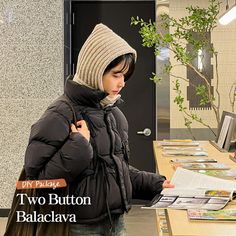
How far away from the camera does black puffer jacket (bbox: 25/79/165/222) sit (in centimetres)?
157

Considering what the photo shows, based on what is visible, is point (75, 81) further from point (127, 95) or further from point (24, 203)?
point (127, 95)

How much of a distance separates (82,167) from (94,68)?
37 centimetres

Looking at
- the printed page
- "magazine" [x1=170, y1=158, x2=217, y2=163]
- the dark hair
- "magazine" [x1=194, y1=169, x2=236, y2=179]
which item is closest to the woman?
the dark hair

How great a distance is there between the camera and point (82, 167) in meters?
1.60

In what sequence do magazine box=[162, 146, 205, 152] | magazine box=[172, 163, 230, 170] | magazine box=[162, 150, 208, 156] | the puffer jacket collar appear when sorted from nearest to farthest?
the puffer jacket collar → magazine box=[172, 163, 230, 170] → magazine box=[162, 150, 208, 156] → magazine box=[162, 146, 205, 152]

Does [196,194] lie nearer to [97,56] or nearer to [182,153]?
[97,56]

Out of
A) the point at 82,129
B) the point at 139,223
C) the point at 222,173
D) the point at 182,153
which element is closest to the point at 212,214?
the point at 82,129

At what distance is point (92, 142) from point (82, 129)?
0.09 meters

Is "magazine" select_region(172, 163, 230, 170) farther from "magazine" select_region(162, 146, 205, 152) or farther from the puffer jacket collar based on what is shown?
the puffer jacket collar

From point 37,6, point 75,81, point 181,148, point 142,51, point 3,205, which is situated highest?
point 37,6

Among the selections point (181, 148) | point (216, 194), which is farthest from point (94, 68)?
point (181, 148)

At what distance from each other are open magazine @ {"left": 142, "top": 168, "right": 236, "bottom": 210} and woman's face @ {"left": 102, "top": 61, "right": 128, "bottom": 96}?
448 millimetres

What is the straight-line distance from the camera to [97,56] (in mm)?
1726

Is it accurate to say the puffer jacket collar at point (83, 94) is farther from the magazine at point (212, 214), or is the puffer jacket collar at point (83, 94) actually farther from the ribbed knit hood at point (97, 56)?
the magazine at point (212, 214)
